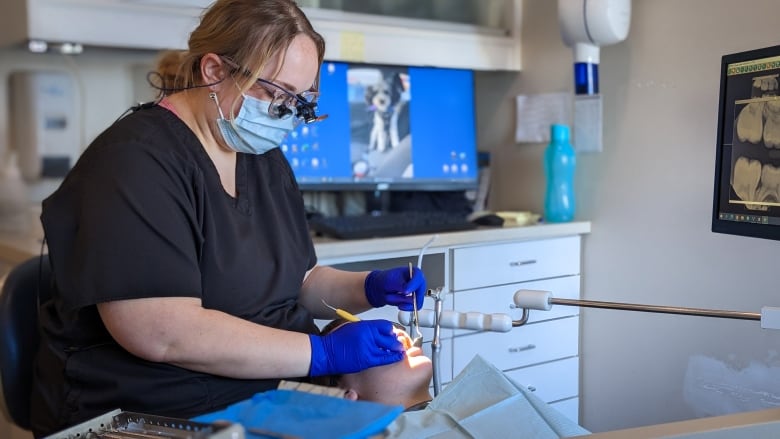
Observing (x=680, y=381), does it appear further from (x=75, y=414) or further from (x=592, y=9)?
(x=75, y=414)

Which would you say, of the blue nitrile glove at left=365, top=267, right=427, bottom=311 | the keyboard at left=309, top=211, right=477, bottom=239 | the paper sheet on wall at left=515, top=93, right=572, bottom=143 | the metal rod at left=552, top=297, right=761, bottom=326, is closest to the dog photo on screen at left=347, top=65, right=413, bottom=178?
the keyboard at left=309, top=211, right=477, bottom=239

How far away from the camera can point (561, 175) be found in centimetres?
253

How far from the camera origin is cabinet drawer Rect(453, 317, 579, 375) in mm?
2305

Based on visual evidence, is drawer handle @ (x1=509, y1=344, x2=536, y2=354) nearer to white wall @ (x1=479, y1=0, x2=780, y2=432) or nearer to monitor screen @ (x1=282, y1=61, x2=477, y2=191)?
white wall @ (x1=479, y1=0, x2=780, y2=432)

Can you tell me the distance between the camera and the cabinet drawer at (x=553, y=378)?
245 centimetres

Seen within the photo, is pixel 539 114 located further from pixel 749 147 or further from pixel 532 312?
pixel 749 147

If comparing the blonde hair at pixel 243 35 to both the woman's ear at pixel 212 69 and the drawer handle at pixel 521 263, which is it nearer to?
the woman's ear at pixel 212 69

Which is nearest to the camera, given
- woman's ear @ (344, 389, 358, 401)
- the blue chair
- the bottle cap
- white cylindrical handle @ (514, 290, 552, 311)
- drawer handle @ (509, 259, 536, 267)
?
woman's ear @ (344, 389, 358, 401)

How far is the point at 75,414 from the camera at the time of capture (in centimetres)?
131

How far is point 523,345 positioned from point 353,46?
105 cm

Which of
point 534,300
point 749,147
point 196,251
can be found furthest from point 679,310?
point 196,251

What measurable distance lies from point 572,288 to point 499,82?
801 mm

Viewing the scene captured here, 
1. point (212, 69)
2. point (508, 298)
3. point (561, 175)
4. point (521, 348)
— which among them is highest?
point (212, 69)

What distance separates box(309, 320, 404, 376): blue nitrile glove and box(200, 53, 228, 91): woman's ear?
1.56 feet
